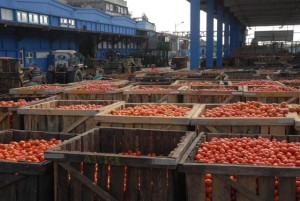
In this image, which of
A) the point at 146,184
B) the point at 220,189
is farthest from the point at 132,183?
the point at 220,189

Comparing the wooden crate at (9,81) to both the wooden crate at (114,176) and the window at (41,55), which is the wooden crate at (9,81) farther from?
the wooden crate at (114,176)

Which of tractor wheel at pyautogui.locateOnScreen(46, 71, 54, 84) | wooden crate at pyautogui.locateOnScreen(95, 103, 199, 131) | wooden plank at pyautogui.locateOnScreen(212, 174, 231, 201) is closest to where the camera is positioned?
wooden plank at pyautogui.locateOnScreen(212, 174, 231, 201)

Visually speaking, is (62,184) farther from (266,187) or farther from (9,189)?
(266,187)

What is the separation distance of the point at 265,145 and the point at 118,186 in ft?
7.04

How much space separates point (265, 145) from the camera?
529cm

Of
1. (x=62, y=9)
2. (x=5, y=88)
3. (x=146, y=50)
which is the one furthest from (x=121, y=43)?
(x=5, y=88)

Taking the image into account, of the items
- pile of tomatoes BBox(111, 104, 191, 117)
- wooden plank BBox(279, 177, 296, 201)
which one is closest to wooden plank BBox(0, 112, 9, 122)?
pile of tomatoes BBox(111, 104, 191, 117)

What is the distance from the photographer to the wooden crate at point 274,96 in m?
10.1

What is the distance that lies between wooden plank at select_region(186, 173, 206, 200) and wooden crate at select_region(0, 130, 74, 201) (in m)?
1.80

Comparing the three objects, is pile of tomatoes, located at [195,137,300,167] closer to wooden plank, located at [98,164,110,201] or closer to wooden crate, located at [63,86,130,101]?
wooden plank, located at [98,164,110,201]

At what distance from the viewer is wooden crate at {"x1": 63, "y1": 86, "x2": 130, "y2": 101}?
11.7m

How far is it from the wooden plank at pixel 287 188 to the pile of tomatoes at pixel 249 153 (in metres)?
0.09

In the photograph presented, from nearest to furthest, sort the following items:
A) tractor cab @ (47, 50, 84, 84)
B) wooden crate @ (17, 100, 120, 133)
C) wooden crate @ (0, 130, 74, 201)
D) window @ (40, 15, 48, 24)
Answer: wooden crate @ (0, 130, 74, 201)
wooden crate @ (17, 100, 120, 133)
tractor cab @ (47, 50, 84, 84)
window @ (40, 15, 48, 24)

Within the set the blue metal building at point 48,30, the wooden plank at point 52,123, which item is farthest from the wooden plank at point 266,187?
the blue metal building at point 48,30
